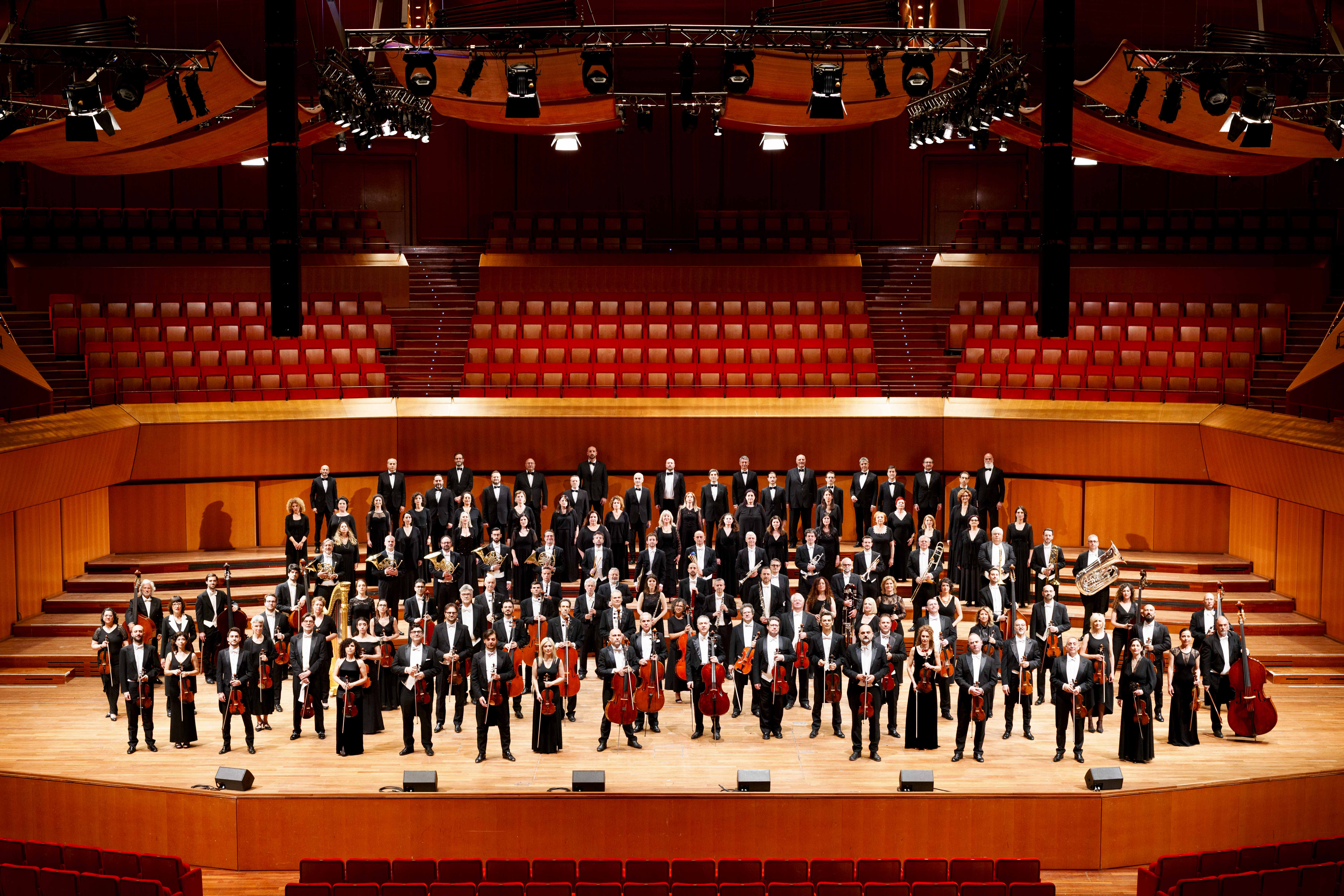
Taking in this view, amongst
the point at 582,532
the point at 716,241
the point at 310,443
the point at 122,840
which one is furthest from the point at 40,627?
the point at 716,241

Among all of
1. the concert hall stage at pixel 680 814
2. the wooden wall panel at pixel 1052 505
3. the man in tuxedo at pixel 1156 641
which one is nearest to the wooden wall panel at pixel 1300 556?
the wooden wall panel at pixel 1052 505

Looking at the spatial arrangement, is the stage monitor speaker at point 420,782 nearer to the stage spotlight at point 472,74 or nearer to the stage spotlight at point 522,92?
the stage spotlight at point 522,92

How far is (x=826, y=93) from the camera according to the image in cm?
926

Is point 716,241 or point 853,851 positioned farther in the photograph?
point 716,241

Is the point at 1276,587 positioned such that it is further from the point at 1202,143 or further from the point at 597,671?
the point at 597,671

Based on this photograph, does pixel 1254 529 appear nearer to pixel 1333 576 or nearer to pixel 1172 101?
pixel 1333 576

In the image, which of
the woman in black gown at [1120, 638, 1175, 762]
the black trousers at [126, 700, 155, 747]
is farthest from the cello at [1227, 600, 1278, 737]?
the black trousers at [126, 700, 155, 747]

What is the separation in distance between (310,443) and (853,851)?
22.2 ft

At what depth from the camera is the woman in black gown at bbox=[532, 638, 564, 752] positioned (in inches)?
310

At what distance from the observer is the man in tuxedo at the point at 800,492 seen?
34.6 feet

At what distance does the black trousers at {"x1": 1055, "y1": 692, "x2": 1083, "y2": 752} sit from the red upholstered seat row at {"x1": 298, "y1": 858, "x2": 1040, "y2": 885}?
175cm

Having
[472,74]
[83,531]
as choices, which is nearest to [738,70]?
[472,74]

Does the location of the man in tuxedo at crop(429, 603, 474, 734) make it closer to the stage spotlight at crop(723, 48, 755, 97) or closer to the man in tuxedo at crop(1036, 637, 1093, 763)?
the man in tuxedo at crop(1036, 637, 1093, 763)

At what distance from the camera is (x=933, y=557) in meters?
9.25
